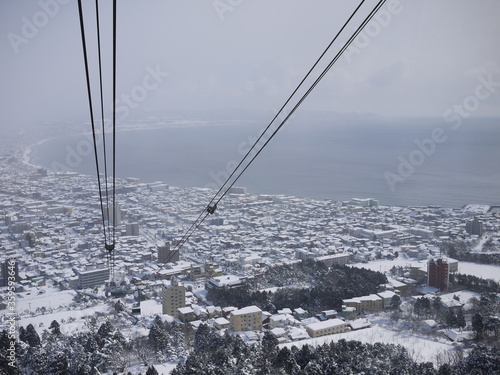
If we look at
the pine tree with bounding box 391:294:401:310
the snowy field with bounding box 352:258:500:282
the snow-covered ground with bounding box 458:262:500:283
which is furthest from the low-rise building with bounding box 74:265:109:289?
the snow-covered ground with bounding box 458:262:500:283

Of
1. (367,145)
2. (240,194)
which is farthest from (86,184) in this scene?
(367,145)

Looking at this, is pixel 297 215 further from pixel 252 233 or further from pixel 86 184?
pixel 86 184

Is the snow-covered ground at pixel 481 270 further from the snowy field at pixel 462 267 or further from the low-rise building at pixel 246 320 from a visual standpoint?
the low-rise building at pixel 246 320

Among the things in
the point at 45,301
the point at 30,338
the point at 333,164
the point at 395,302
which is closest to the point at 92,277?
the point at 45,301

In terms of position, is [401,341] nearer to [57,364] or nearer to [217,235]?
[57,364]

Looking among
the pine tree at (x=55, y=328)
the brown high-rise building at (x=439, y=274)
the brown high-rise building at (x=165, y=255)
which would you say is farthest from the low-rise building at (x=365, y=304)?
the brown high-rise building at (x=165, y=255)
